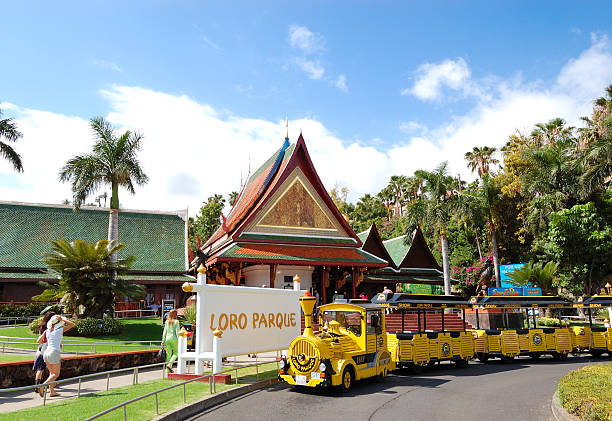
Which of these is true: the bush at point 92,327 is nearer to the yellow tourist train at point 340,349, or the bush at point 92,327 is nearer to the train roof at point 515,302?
the yellow tourist train at point 340,349

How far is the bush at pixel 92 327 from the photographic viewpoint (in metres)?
19.8

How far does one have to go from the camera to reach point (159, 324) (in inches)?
996

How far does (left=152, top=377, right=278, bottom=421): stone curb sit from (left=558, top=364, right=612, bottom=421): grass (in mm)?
6658

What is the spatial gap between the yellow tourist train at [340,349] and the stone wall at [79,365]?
567 cm

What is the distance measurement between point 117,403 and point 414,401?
603 cm

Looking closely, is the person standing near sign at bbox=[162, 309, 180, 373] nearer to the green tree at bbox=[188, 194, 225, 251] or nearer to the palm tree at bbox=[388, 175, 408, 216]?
the green tree at bbox=[188, 194, 225, 251]

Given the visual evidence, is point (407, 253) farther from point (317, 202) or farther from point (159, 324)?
point (159, 324)

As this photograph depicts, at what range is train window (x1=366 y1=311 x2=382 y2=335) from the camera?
12.0 meters

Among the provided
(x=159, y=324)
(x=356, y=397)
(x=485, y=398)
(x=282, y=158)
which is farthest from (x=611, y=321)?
(x=159, y=324)

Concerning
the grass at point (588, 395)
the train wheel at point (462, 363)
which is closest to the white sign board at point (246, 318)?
the train wheel at point (462, 363)

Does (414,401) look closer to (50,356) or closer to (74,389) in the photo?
(74,389)

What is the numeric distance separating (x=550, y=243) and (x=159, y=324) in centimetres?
2738

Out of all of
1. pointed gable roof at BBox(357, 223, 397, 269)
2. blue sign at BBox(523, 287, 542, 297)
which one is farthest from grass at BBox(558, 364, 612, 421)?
pointed gable roof at BBox(357, 223, 397, 269)

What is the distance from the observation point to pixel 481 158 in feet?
177
